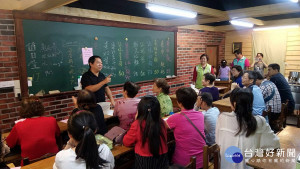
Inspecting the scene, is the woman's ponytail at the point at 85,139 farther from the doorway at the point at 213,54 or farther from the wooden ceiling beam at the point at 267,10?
the doorway at the point at 213,54

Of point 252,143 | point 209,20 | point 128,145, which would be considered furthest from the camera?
point 209,20

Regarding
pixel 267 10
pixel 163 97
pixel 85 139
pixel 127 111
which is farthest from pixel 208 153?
pixel 267 10

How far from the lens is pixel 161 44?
5.39 metres

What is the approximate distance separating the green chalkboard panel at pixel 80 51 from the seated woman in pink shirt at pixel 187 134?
231cm

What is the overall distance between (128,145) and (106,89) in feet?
5.66

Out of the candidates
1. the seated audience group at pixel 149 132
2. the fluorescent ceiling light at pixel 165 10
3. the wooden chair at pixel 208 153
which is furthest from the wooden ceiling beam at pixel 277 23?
the wooden chair at pixel 208 153

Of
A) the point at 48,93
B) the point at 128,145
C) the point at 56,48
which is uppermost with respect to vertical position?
the point at 56,48

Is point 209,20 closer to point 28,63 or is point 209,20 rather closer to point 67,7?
point 67,7

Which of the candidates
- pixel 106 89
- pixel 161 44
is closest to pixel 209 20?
pixel 161 44

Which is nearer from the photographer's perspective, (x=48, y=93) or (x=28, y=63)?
(x=28, y=63)

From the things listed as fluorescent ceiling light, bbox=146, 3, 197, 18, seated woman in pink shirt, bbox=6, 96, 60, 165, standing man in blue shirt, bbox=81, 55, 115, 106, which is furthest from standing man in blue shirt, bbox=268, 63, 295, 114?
seated woman in pink shirt, bbox=6, 96, 60, 165

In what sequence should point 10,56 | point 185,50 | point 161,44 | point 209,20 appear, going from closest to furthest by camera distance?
point 10,56 < point 209,20 < point 161,44 < point 185,50

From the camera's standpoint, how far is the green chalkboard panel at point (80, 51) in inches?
130

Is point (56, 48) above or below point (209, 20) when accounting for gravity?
below
